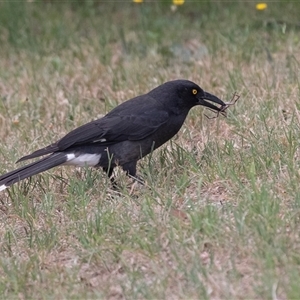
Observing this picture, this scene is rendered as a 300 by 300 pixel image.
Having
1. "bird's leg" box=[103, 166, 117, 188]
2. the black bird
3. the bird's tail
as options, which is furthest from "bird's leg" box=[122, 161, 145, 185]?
the bird's tail

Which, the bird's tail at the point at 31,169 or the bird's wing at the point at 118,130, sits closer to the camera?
the bird's tail at the point at 31,169

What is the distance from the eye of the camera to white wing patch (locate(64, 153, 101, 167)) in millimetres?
6179

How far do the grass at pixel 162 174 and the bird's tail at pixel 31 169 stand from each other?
Answer: 0.41 ft

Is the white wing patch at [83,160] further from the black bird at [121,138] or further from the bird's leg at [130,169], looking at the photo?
the bird's leg at [130,169]

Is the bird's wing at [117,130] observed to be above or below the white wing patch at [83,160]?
above

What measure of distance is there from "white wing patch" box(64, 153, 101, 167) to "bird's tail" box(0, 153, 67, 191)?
0.05 m

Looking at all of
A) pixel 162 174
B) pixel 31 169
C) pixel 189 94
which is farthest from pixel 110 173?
pixel 189 94

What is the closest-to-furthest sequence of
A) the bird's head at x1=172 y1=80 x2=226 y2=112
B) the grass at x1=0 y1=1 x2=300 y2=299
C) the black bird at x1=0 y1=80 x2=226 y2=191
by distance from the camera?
the grass at x1=0 y1=1 x2=300 y2=299 < the black bird at x1=0 y1=80 x2=226 y2=191 < the bird's head at x1=172 y1=80 x2=226 y2=112

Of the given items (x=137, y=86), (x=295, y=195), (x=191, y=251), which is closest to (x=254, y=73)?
(x=137, y=86)

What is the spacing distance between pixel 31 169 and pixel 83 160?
1.37 feet

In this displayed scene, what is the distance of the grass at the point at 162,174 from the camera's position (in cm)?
450

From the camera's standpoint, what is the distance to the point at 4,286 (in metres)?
4.57

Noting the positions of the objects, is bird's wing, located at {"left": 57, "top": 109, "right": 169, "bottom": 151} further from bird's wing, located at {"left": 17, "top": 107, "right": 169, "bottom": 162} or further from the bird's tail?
the bird's tail

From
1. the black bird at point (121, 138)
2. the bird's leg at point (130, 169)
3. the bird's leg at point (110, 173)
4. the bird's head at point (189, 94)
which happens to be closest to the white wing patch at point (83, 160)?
the black bird at point (121, 138)
